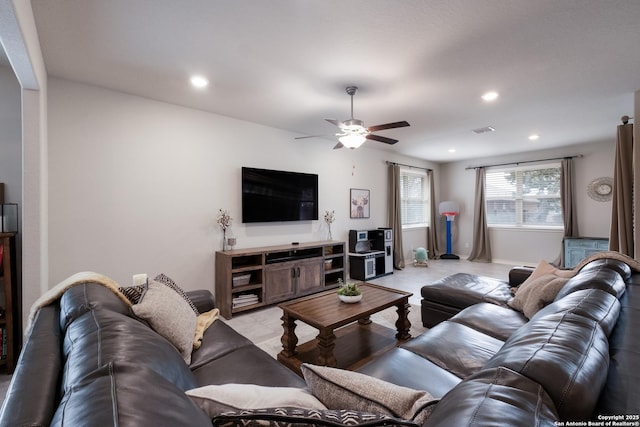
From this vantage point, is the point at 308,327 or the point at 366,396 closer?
the point at 366,396

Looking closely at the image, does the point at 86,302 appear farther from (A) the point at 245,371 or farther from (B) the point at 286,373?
(B) the point at 286,373

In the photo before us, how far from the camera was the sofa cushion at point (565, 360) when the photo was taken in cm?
68

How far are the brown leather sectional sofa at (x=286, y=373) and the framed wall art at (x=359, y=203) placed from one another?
3956mm

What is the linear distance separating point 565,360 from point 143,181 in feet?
12.0

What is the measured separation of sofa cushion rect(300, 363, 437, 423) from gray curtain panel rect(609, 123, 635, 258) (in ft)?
12.8

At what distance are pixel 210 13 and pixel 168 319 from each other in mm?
1905

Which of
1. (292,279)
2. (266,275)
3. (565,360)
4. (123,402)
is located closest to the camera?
(123,402)

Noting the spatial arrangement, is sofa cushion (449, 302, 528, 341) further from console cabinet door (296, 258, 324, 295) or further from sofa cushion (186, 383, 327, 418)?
console cabinet door (296, 258, 324, 295)

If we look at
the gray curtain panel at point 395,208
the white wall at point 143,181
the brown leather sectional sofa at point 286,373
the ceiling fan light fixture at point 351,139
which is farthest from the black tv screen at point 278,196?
the brown leather sectional sofa at point 286,373

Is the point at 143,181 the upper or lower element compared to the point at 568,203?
upper

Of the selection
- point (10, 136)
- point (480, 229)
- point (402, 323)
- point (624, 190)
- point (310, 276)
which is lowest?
point (402, 323)

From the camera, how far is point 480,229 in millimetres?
6695

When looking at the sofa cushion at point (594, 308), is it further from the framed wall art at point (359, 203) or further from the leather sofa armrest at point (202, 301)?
the framed wall art at point (359, 203)

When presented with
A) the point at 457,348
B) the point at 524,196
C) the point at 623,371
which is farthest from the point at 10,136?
the point at 524,196
